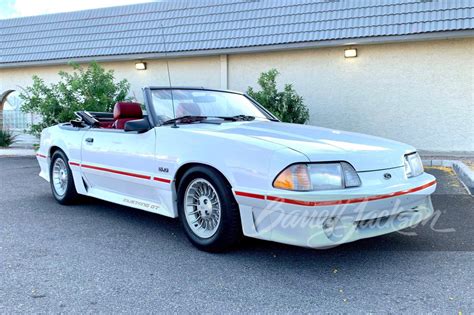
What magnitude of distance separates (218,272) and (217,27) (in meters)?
9.46

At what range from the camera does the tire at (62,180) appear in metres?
5.40

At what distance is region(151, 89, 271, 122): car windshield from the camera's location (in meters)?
4.36

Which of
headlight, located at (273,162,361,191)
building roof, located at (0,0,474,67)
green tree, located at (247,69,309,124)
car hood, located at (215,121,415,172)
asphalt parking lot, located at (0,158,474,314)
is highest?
building roof, located at (0,0,474,67)

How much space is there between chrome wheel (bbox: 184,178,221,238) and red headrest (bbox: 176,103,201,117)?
92 cm

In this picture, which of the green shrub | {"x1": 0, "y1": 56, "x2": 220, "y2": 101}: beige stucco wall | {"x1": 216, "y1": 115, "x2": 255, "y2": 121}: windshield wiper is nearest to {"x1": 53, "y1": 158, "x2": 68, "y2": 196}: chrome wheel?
{"x1": 216, "y1": 115, "x2": 255, "y2": 121}: windshield wiper

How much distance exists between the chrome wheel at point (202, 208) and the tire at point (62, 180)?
2244 millimetres

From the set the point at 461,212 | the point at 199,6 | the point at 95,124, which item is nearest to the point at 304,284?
the point at 461,212

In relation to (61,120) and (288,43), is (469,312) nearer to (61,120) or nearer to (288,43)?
(288,43)

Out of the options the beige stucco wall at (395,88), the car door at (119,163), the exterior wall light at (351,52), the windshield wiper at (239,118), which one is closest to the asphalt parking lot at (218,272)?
the car door at (119,163)

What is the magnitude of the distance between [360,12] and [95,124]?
734 centimetres

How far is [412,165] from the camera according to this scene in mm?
3680

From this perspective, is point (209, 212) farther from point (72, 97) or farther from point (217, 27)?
point (217, 27)

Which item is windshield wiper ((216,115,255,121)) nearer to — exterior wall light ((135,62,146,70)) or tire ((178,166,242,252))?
tire ((178,166,242,252))

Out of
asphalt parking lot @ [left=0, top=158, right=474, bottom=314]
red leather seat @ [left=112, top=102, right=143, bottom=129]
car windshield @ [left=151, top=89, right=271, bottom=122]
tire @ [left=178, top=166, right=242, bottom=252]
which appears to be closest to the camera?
asphalt parking lot @ [left=0, top=158, right=474, bottom=314]
